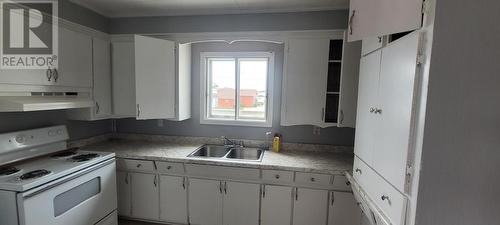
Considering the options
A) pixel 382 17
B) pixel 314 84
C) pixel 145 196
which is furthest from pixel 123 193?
pixel 382 17

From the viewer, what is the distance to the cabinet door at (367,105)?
143cm

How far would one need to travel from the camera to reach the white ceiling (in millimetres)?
2350

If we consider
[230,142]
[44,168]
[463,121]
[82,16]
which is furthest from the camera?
[230,142]

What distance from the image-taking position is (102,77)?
2592mm

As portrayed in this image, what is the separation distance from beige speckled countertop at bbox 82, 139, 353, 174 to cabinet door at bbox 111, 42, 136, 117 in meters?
0.41

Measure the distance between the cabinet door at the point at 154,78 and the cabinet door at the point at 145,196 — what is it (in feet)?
2.12

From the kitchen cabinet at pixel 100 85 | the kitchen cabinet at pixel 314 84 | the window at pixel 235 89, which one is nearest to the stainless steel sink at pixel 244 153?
the window at pixel 235 89

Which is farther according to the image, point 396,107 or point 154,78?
point 154,78

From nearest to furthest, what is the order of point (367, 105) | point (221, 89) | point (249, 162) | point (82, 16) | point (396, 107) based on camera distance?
1. point (396, 107)
2. point (367, 105)
3. point (249, 162)
4. point (82, 16)
5. point (221, 89)

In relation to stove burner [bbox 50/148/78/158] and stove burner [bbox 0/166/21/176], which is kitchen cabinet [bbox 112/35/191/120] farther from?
stove burner [bbox 0/166/21/176]

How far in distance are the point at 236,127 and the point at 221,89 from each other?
1.68 ft

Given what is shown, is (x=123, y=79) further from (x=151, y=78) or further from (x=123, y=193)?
(x=123, y=193)

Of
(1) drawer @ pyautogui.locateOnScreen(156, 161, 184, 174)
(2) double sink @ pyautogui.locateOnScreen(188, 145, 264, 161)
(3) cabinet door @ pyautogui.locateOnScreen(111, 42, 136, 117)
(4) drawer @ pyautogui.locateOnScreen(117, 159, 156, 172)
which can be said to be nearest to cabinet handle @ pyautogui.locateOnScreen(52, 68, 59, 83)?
(3) cabinet door @ pyautogui.locateOnScreen(111, 42, 136, 117)

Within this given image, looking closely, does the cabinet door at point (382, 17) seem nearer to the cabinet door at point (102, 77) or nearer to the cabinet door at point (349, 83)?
the cabinet door at point (349, 83)
